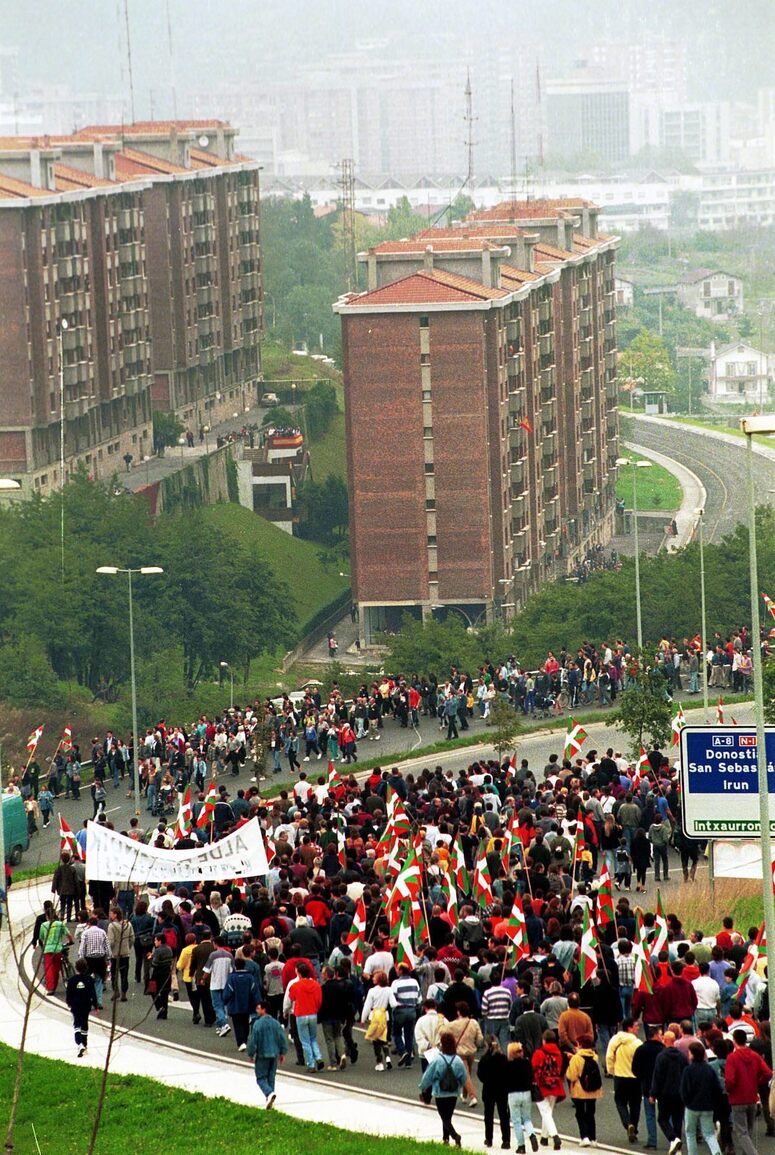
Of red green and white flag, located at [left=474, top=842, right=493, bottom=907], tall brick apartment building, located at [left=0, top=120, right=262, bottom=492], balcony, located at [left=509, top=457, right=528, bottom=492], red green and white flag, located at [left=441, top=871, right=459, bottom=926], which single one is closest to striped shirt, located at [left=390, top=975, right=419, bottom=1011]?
red green and white flag, located at [left=441, top=871, right=459, bottom=926]

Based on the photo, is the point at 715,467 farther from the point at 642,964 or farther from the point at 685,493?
the point at 642,964

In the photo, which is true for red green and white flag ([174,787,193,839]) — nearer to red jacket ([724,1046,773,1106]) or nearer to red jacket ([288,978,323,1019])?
red jacket ([288,978,323,1019])

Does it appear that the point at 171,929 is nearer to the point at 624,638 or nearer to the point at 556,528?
the point at 624,638

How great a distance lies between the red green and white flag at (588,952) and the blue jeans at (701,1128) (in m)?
3.49

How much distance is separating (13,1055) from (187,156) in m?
120

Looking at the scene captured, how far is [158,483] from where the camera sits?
123188 mm

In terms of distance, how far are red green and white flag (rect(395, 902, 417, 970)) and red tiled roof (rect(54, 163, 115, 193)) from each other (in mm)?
93374

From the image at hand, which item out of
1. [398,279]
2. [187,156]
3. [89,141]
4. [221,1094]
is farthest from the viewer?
[187,156]

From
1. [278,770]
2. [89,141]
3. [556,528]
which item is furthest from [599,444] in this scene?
[278,770]

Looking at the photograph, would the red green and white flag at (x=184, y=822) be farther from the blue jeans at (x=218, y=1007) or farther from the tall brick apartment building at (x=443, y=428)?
the tall brick apartment building at (x=443, y=428)

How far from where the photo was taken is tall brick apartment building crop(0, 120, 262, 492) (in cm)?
11431

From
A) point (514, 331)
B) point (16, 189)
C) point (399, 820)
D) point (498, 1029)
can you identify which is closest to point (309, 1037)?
point (498, 1029)

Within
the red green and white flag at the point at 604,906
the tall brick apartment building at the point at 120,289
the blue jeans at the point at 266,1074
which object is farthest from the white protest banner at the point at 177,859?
the tall brick apartment building at the point at 120,289

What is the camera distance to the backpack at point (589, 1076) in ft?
76.0
